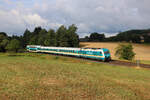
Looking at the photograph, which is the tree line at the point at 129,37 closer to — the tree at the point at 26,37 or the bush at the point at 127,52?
the bush at the point at 127,52

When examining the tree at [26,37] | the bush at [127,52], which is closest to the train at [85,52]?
the bush at [127,52]

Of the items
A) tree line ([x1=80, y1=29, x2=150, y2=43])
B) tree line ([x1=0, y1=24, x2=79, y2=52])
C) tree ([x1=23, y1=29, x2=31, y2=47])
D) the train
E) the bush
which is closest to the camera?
the train

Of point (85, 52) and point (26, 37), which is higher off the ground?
point (26, 37)

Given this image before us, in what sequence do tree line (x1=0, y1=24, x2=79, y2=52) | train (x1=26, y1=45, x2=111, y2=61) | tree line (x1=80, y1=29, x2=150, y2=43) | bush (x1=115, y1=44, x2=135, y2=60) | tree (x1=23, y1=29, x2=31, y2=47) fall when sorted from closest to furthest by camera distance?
train (x1=26, y1=45, x2=111, y2=61) < bush (x1=115, y1=44, x2=135, y2=60) < tree line (x1=0, y1=24, x2=79, y2=52) < tree (x1=23, y1=29, x2=31, y2=47) < tree line (x1=80, y1=29, x2=150, y2=43)

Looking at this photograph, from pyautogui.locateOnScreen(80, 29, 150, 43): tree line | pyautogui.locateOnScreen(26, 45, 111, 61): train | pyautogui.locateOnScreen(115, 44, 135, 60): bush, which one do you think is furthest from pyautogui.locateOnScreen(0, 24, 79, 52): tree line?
pyautogui.locateOnScreen(80, 29, 150, 43): tree line

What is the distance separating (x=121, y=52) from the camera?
4894 cm

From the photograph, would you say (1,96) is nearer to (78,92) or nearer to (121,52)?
(78,92)

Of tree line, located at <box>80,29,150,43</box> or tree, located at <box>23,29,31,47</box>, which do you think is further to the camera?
tree line, located at <box>80,29,150,43</box>

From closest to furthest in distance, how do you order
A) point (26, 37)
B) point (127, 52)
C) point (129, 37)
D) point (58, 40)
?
1. point (127, 52)
2. point (58, 40)
3. point (26, 37)
4. point (129, 37)

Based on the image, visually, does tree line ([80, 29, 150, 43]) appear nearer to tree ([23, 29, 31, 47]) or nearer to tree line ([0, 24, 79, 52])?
tree line ([0, 24, 79, 52])

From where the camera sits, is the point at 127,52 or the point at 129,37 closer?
the point at 127,52

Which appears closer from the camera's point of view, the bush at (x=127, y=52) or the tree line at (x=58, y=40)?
the bush at (x=127, y=52)

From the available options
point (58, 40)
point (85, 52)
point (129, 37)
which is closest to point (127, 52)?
point (85, 52)

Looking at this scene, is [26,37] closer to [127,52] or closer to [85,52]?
[85,52]
